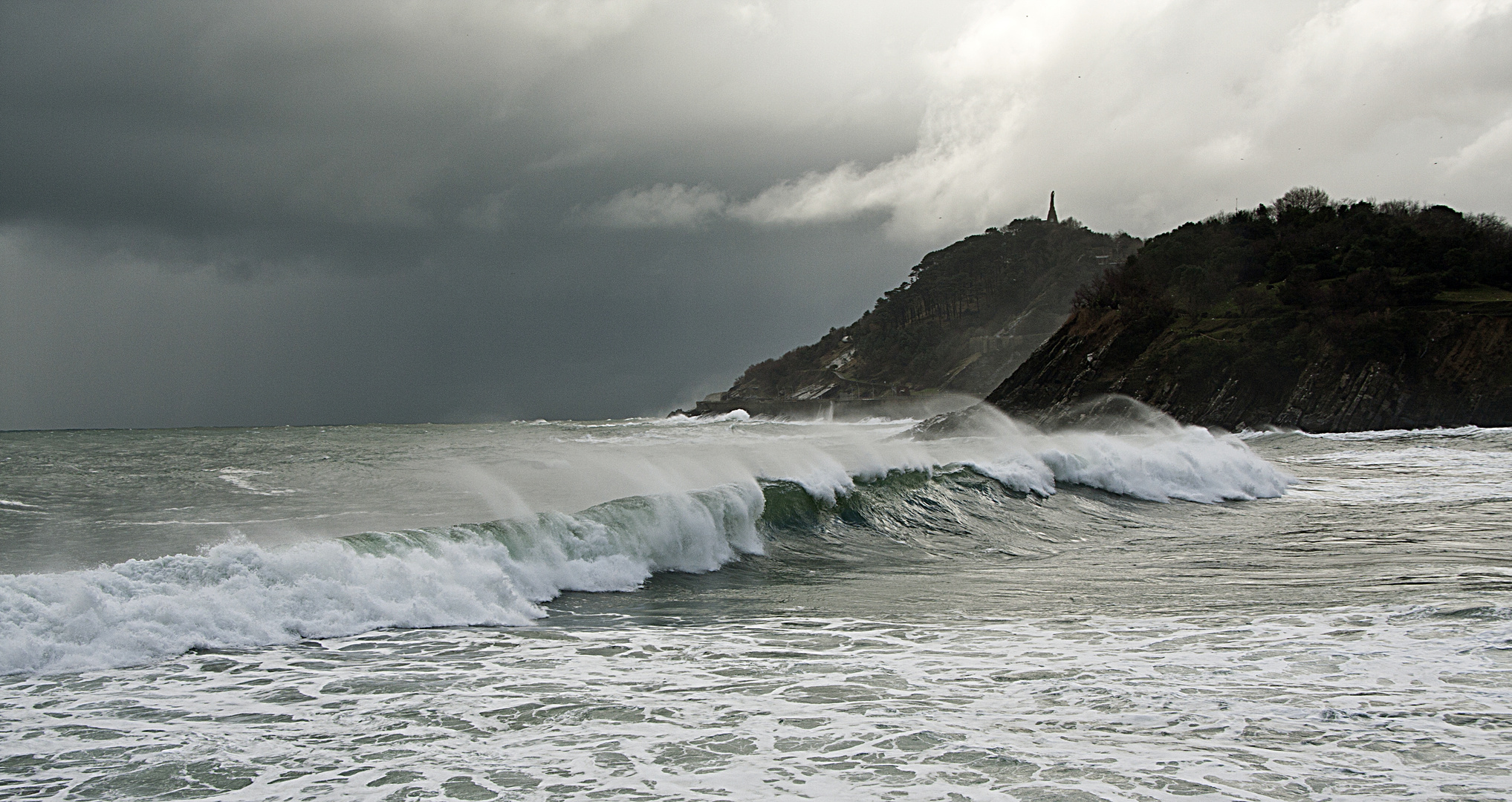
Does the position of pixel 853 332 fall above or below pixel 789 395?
above

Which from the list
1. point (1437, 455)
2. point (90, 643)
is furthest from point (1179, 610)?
point (1437, 455)

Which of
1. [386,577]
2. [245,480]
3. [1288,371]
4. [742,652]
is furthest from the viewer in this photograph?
[1288,371]

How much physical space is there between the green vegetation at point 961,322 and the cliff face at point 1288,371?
146 ft

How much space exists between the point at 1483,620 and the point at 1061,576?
4363mm

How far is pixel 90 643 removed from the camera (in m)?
6.88

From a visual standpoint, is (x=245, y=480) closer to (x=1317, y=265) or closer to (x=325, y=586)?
(x=325, y=586)

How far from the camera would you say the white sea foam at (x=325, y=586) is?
696 cm

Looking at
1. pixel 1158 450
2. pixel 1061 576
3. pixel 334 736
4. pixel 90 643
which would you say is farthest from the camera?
pixel 1158 450

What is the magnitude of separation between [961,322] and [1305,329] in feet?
238

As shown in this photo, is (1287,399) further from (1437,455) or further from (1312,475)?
(1312,475)

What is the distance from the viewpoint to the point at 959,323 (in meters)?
123

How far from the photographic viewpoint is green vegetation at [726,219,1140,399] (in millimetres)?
110875

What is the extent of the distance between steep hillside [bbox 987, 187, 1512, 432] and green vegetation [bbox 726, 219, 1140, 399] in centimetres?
4042

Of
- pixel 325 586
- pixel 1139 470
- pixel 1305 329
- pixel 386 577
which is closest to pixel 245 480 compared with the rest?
pixel 386 577
